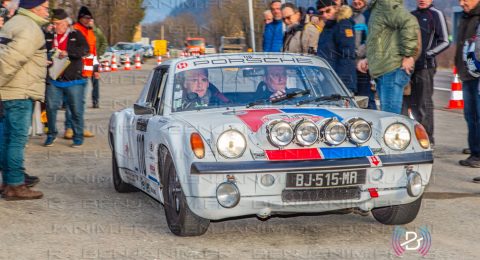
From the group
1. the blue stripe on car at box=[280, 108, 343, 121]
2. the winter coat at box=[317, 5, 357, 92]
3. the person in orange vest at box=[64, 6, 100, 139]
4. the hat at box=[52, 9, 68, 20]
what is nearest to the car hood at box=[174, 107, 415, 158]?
the blue stripe on car at box=[280, 108, 343, 121]

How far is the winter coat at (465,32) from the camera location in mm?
9406

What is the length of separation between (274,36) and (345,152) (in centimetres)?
731

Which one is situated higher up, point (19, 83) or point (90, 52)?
point (19, 83)

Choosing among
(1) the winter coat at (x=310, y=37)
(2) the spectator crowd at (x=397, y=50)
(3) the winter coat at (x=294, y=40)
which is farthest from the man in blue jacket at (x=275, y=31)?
(1) the winter coat at (x=310, y=37)

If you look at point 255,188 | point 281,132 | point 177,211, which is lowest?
point 177,211

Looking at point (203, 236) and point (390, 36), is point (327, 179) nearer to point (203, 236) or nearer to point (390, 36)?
point (203, 236)

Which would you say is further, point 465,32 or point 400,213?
point 465,32

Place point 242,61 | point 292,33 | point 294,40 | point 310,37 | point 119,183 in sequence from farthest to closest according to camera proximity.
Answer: point 292,33
point 294,40
point 310,37
point 119,183
point 242,61

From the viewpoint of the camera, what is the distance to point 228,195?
539cm

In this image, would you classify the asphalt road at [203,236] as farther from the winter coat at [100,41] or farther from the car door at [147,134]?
the winter coat at [100,41]

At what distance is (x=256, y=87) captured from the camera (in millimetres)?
6641

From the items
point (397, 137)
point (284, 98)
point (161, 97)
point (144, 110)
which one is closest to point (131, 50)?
point (161, 97)

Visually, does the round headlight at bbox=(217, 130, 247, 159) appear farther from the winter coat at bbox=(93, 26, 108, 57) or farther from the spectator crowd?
the winter coat at bbox=(93, 26, 108, 57)

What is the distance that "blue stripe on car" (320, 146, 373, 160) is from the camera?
5.54m
